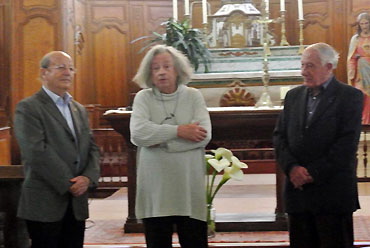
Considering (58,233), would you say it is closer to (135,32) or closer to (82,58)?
(82,58)

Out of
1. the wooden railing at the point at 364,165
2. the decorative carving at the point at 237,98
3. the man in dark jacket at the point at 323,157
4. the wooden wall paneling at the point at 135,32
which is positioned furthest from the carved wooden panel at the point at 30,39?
the man in dark jacket at the point at 323,157

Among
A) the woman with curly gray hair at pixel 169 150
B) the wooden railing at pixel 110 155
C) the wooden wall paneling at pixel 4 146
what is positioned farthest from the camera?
the wooden railing at pixel 110 155

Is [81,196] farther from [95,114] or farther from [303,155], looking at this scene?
[95,114]

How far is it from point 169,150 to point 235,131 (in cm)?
155

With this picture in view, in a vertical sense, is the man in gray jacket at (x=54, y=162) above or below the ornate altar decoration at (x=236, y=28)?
below

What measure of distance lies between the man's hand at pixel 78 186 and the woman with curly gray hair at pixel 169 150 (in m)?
0.26

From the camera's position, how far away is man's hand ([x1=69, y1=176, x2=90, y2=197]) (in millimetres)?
2791

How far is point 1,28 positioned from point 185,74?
18.3ft

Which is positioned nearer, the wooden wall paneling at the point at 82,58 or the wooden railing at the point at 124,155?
the wooden railing at the point at 124,155

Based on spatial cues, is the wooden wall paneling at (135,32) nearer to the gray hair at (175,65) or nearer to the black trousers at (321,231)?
the gray hair at (175,65)

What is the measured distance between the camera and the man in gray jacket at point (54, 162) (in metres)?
2.75

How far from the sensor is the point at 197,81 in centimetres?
720

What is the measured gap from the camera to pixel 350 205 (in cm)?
281

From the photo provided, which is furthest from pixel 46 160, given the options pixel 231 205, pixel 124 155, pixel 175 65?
pixel 124 155
